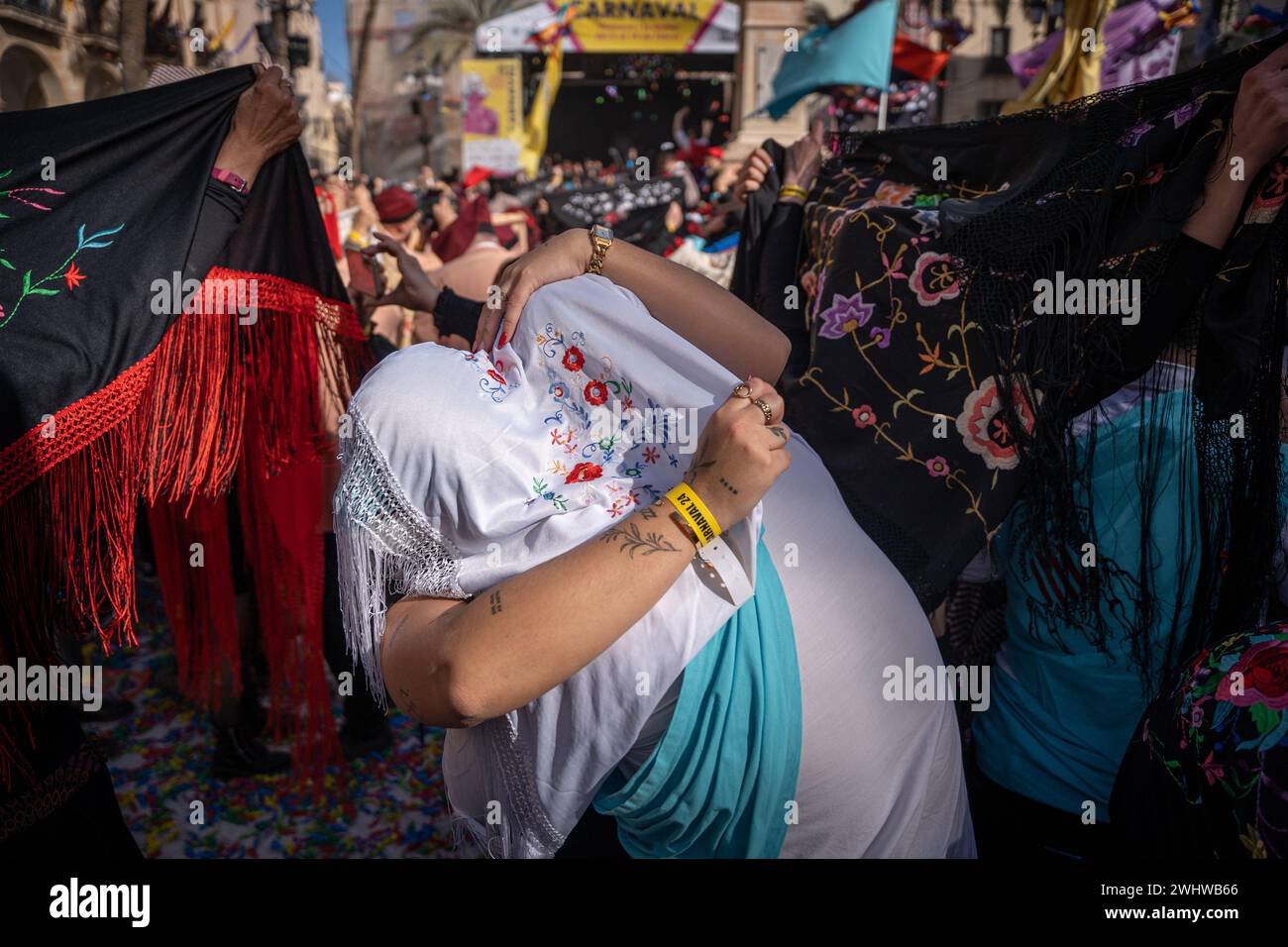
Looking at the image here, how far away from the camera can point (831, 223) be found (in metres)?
1.92

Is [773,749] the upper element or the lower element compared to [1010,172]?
lower

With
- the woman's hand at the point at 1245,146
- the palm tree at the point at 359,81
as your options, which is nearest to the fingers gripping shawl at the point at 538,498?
the woman's hand at the point at 1245,146

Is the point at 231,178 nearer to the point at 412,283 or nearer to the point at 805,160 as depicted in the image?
the point at 412,283

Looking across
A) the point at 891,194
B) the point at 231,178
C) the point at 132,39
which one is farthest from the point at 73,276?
the point at 132,39

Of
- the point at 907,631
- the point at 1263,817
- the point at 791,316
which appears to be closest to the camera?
the point at 1263,817

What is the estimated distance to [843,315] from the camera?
171 centimetres

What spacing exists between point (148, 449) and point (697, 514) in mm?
1132

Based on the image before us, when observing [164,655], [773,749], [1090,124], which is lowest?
[164,655]

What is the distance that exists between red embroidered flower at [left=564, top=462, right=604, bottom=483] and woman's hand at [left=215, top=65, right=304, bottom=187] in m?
1.15

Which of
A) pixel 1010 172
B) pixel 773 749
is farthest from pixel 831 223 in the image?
pixel 773 749

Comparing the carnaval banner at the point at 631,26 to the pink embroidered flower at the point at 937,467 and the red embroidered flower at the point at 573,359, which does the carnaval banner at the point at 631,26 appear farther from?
the red embroidered flower at the point at 573,359
